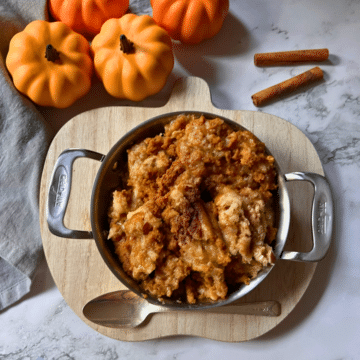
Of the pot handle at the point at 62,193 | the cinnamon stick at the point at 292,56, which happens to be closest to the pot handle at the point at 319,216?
the cinnamon stick at the point at 292,56

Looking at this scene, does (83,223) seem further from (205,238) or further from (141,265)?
(205,238)

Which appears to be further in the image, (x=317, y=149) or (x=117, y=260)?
(x=317, y=149)

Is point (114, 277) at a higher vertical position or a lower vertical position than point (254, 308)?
higher

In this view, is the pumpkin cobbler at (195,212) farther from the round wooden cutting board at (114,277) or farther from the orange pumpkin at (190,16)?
the orange pumpkin at (190,16)

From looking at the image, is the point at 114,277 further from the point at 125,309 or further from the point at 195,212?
the point at 195,212

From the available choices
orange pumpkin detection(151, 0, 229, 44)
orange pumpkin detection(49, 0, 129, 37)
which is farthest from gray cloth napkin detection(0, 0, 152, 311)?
orange pumpkin detection(151, 0, 229, 44)

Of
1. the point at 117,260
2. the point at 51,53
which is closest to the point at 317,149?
the point at 117,260

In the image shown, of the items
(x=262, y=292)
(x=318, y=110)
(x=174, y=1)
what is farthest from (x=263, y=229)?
(x=174, y=1)
